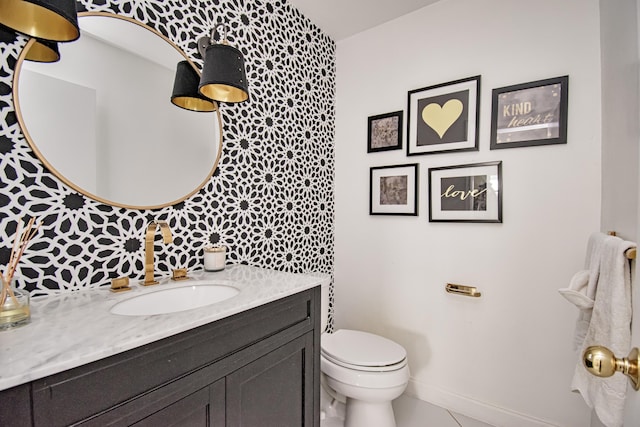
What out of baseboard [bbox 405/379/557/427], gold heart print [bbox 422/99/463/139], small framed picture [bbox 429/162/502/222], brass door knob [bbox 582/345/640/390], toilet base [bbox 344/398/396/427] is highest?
gold heart print [bbox 422/99/463/139]

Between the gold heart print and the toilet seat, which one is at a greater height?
the gold heart print

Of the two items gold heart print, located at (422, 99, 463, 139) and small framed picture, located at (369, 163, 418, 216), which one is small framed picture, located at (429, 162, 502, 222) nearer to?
small framed picture, located at (369, 163, 418, 216)

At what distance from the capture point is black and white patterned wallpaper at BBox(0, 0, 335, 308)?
0.93 meters

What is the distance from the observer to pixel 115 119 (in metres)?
1.13

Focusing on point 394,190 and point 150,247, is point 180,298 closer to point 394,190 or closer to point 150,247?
point 150,247

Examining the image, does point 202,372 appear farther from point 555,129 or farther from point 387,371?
point 555,129

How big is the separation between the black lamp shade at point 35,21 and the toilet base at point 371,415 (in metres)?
1.92

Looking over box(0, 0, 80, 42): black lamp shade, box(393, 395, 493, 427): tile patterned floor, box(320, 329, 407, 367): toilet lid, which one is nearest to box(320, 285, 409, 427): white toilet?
box(320, 329, 407, 367): toilet lid

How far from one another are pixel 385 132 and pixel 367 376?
1.54m

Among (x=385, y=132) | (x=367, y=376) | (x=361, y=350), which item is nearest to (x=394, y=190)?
(x=385, y=132)

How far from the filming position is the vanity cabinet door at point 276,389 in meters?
0.91

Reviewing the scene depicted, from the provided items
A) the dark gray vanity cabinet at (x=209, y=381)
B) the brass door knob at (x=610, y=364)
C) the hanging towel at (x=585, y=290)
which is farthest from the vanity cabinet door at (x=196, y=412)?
the hanging towel at (x=585, y=290)

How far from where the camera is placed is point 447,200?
1.83m

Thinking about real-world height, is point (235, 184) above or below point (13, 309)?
above
